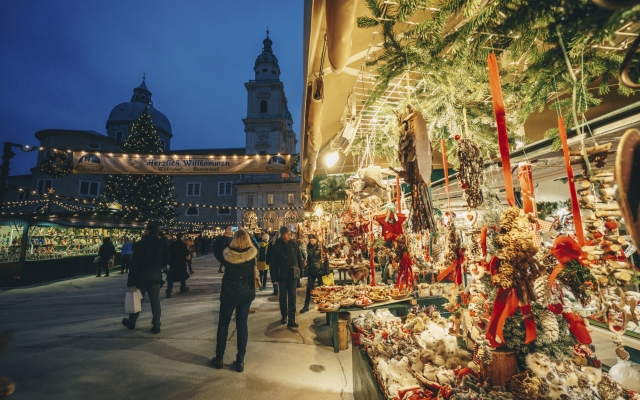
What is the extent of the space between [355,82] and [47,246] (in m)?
14.7

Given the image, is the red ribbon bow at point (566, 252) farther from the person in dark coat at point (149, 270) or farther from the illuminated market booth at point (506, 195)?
the person in dark coat at point (149, 270)

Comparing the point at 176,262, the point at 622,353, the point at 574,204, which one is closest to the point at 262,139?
the point at 176,262

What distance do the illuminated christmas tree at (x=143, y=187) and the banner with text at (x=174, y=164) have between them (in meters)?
13.9

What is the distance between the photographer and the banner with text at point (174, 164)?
8.26 m

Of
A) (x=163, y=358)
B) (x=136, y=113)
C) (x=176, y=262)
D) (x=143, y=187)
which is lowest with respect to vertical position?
(x=163, y=358)

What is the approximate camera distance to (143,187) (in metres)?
21.7

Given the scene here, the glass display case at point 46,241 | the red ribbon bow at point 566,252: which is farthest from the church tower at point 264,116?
the red ribbon bow at point 566,252

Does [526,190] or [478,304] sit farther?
[478,304]

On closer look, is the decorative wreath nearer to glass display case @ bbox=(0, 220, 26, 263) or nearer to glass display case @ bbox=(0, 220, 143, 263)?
glass display case @ bbox=(0, 220, 143, 263)

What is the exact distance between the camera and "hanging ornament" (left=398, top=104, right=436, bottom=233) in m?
1.71

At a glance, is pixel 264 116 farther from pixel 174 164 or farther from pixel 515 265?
pixel 515 265

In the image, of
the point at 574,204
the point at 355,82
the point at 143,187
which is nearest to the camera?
the point at 574,204

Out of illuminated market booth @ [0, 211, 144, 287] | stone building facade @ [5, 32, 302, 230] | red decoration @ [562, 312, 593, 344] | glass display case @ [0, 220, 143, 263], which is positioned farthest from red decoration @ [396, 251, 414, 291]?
stone building facade @ [5, 32, 302, 230]

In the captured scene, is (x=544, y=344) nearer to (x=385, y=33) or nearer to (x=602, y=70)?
(x=602, y=70)
